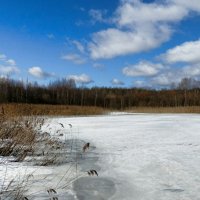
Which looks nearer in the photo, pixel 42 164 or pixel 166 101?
pixel 42 164

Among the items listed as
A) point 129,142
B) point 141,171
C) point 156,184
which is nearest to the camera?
point 156,184

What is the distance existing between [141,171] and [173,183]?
0.79 metres

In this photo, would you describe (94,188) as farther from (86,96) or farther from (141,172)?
(86,96)

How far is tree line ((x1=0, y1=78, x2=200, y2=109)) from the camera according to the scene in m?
53.7

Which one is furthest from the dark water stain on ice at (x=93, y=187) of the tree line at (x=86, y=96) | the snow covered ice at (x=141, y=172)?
the tree line at (x=86, y=96)

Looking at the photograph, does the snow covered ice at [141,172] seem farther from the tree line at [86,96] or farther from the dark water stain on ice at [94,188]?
the tree line at [86,96]

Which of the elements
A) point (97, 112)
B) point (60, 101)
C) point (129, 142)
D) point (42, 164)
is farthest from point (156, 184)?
point (60, 101)

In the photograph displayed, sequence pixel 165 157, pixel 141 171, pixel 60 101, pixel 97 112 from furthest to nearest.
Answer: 1. pixel 60 101
2. pixel 97 112
3. pixel 165 157
4. pixel 141 171

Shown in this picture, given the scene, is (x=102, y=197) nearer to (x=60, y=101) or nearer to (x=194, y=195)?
(x=194, y=195)

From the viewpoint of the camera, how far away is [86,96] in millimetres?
59312

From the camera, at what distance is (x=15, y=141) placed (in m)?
5.76

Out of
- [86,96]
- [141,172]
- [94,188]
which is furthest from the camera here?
[86,96]

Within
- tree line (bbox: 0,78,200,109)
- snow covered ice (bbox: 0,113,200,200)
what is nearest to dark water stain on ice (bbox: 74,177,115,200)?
snow covered ice (bbox: 0,113,200,200)

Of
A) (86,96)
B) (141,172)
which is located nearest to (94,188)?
(141,172)
